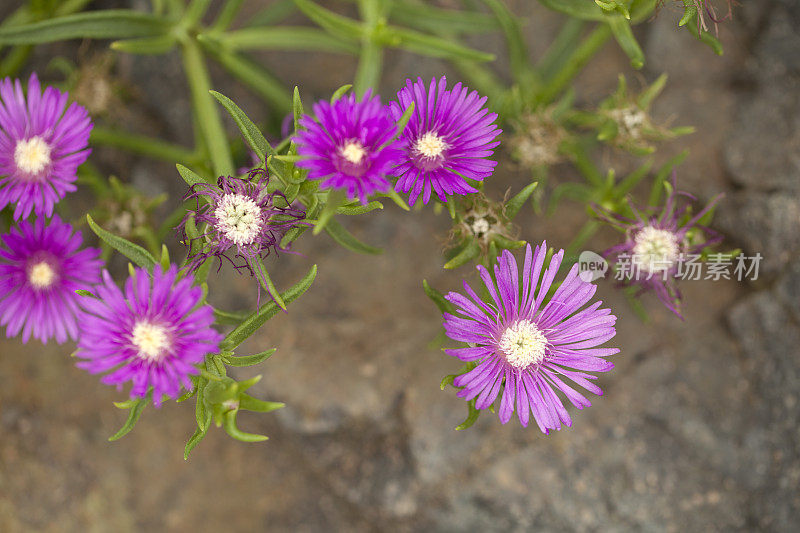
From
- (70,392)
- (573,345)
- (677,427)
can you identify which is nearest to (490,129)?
(573,345)

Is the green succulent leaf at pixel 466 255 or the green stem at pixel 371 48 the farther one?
the green stem at pixel 371 48

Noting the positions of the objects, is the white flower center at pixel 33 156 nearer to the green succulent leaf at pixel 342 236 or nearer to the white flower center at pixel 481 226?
the green succulent leaf at pixel 342 236

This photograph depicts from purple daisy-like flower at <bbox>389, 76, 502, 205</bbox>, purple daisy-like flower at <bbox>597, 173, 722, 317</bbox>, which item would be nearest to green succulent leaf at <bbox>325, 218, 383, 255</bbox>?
purple daisy-like flower at <bbox>389, 76, 502, 205</bbox>

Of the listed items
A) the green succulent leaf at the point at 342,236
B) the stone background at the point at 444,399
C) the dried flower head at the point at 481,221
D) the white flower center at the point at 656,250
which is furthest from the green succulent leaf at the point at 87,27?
the white flower center at the point at 656,250

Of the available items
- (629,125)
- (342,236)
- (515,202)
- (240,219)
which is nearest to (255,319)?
(240,219)

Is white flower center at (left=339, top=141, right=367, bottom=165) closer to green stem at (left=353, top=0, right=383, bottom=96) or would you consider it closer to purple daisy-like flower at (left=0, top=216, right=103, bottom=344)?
green stem at (left=353, top=0, right=383, bottom=96)

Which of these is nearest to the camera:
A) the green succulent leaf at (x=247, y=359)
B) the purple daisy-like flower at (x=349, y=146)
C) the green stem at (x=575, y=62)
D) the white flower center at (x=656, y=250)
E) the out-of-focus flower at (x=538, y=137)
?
the purple daisy-like flower at (x=349, y=146)

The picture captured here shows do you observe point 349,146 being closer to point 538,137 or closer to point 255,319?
point 255,319
